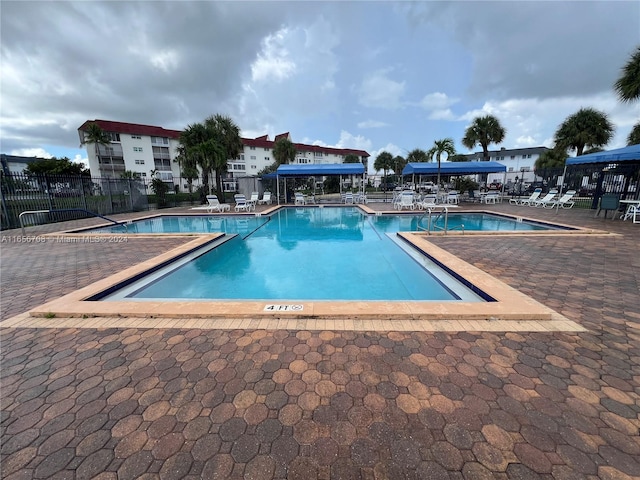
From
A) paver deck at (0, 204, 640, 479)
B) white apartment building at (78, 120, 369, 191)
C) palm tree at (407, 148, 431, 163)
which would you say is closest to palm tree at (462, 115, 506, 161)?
palm tree at (407, 148, 431, 163)

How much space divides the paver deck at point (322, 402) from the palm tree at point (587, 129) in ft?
85.9

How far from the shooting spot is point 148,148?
38469mm

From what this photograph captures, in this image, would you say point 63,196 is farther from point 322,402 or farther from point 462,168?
point 462,168

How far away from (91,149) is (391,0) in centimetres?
4049

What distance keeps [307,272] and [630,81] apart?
50.5ft

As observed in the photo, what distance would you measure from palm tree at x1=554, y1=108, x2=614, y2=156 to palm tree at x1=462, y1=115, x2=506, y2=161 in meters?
4.52

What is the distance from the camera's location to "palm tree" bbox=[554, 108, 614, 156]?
69.2 feet

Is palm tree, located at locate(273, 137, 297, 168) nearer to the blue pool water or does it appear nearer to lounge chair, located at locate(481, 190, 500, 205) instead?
lounge chair, located at locate(481, 190, 500, 205)

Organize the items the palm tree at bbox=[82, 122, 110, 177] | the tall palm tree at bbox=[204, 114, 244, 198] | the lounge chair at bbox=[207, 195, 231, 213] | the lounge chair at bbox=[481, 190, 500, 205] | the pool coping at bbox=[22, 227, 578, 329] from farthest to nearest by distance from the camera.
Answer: the palm tree at bbox=[82, 122, 110, 177]
the tall palm tree at bbox=[204, 114, 244, 198]
the lounge chair at bbox=[481, 190, 500, 205]
the lounge chair at bbox=[207, 195, 231, 213]
the pool coping at bbox=[22, 227, 578, 329]

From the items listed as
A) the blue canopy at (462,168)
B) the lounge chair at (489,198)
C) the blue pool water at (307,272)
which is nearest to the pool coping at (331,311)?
the blue pool water at (307,272)

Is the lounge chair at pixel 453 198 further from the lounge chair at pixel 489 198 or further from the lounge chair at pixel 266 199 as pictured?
the lounge chair at pixel 266 199

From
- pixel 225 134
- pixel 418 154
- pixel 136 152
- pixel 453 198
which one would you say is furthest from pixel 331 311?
pixel 136 152

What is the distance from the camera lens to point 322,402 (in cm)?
194

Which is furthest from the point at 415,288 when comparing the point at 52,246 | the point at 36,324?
the point at 52,246
